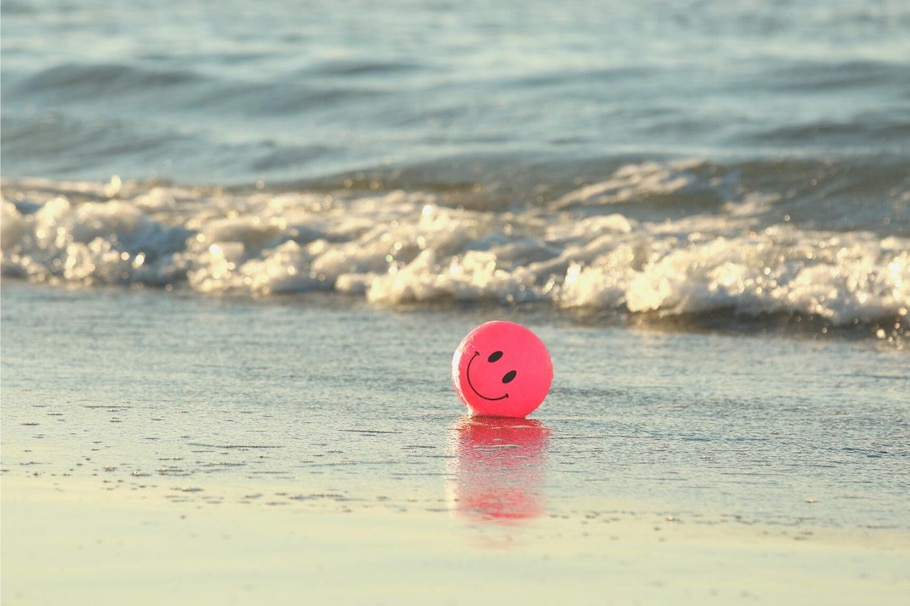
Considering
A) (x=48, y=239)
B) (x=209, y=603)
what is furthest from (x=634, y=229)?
(x=209, y=603)

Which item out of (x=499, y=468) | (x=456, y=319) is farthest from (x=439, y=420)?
(x=456, y=319)

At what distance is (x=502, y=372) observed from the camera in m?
5.57

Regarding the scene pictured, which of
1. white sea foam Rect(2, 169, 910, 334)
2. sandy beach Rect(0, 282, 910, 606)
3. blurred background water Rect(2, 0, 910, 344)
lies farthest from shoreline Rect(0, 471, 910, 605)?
white sea foam Rect(2, 169, 910, 334)

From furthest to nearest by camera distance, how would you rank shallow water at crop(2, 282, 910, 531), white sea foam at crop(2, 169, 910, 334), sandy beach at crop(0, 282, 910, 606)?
white sea foam at crop(2, 169, 910, 334) < shallow water at crop(2, 282, 910, 531) < sandy beach at crop(0, 282, 910, 606)

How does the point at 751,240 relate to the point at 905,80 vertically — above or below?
below

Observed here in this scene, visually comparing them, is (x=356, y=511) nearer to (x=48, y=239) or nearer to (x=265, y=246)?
(x=265, y=246)

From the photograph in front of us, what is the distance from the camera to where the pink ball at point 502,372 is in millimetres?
5586

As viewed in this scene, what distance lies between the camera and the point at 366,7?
2312 cm

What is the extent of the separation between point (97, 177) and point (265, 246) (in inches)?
158

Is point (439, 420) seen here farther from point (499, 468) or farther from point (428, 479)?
point (428, 479)

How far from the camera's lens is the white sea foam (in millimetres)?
8227

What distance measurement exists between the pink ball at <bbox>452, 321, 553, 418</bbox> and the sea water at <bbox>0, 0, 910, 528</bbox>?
0.46 feet

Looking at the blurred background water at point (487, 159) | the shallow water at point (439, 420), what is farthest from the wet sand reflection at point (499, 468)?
the blurred background water at point (487, 159)

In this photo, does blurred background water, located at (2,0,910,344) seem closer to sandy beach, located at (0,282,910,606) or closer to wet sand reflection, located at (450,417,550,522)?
sandy beach, located at (0,282,910,606)
